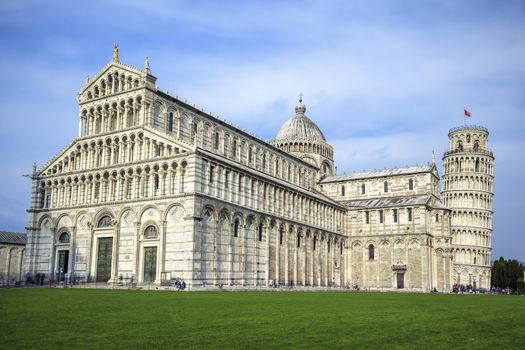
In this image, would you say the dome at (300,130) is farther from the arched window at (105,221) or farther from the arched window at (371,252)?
the arched window at (105,221)

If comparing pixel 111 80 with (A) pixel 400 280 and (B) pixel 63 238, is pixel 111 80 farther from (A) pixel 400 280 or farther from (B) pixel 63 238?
(A) pixel 400 280

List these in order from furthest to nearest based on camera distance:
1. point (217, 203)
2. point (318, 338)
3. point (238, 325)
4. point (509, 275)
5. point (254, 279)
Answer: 1. point (509, 275)
2. point (254, 279)
3. point (217, 203)
4. point (238, 325)
5. point (318, 338)

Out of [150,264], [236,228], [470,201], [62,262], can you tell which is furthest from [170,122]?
[470,201]

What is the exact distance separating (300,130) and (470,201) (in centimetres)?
3879

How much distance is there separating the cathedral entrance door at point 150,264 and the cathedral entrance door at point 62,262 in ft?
36.2

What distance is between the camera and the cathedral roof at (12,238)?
2961 inches

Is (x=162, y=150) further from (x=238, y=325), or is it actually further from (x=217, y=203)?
(x=238, y=325)

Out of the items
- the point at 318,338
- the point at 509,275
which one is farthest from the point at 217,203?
the point at 509,275

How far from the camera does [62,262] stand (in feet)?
182

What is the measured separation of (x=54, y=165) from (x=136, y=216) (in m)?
14.1

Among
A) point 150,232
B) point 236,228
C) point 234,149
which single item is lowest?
point 150,232

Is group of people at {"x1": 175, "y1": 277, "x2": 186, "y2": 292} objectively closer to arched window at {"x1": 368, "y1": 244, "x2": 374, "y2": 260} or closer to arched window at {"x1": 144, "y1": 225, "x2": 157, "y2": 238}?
arched window at {"x1": 144, "y1": 225, "x2": 157, "y2": 238}

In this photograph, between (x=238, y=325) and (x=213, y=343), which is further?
(x=238, y=325)

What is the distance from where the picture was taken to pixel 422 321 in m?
17.5
